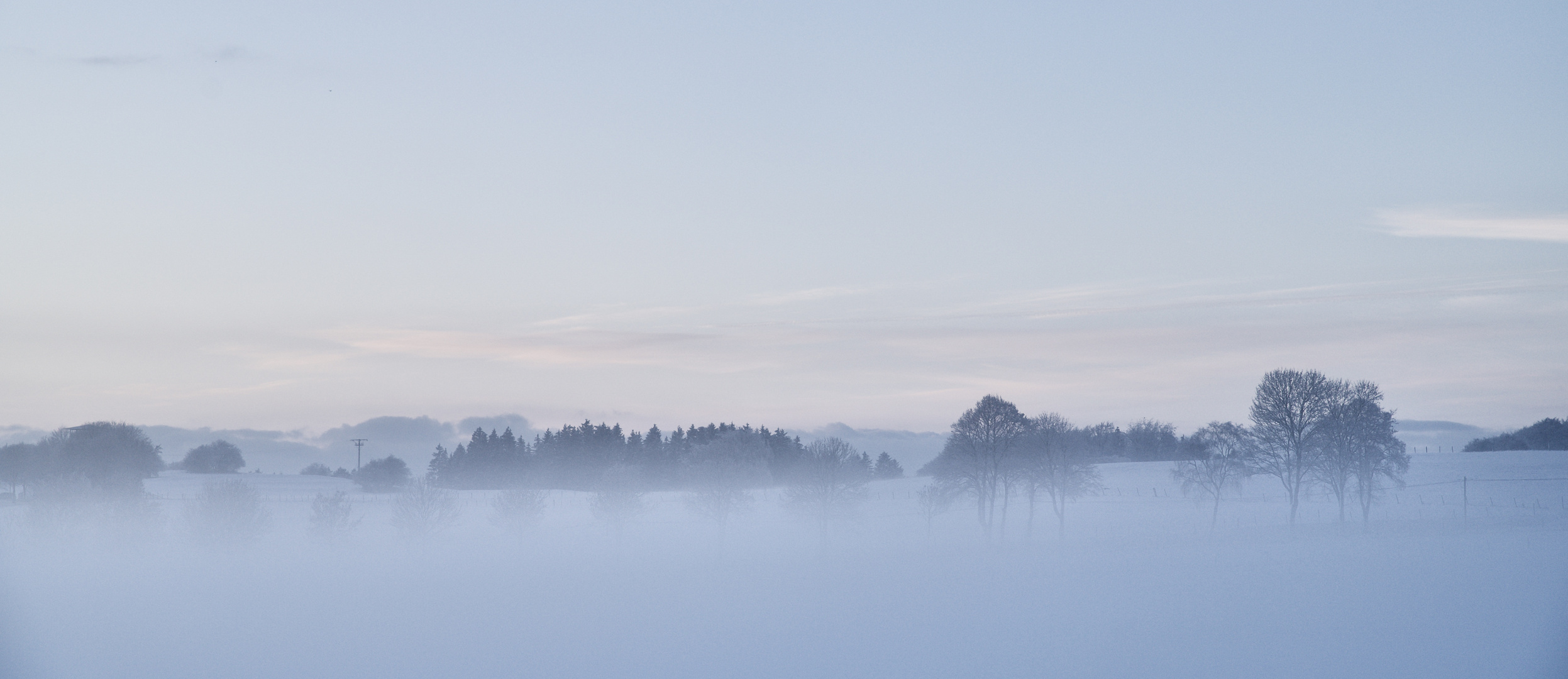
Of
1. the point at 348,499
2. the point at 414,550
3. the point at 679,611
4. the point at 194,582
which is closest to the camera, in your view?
the point at 679,611

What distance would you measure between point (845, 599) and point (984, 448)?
26038 millimetres

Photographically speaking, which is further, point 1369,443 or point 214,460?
point 214,460

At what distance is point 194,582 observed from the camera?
5166 cm

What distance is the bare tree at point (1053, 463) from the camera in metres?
67.6

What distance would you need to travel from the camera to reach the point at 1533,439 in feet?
293

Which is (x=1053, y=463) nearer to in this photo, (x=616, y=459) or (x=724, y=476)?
(x=724, y=476)

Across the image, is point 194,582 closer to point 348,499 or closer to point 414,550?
point 414,550

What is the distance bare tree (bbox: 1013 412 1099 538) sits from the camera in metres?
67.6

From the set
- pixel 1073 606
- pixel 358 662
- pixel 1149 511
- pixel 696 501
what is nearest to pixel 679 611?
pixel 358 662

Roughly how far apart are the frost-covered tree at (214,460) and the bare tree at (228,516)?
5115cm

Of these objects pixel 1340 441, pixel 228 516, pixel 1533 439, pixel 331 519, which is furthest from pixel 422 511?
pixel 1533 439

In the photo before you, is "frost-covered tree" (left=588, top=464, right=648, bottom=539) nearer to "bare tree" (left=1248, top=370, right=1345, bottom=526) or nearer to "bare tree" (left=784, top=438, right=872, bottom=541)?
"bare tree" (left=784, top=438, right=872, bottom=541)

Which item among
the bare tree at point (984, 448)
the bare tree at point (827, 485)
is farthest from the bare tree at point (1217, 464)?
the bare tree at point (827, 485)

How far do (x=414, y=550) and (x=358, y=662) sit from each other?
3253 cm
